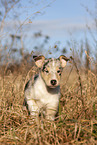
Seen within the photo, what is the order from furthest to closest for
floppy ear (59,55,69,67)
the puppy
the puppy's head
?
floppy ear (59,55,69,67), the puppy, the puppy's head

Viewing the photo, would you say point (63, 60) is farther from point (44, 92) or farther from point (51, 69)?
point (44, 92)

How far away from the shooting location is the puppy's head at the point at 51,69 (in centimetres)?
333

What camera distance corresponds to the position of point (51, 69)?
345 cm

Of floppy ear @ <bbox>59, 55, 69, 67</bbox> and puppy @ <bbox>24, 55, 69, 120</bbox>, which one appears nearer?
puppy @ <bbox>24, 55, 69, 120</bbox>

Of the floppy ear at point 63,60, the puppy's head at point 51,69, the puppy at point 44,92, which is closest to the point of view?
the puppy's head at point 51,69

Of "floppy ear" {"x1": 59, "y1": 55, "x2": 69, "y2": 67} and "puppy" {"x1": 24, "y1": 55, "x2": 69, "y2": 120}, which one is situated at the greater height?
"floppy ear" {"x1": 59, "y1": 55, "x2": 69, "y2": 67}

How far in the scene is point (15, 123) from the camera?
350 centimetres

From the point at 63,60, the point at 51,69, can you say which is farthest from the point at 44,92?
the point at 63,60

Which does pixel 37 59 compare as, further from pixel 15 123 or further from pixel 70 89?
pixel 70 89

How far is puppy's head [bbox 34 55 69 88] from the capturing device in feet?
10.9

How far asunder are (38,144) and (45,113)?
1072 millimetres

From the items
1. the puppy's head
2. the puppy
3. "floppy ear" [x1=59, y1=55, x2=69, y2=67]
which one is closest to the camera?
the puppy's head

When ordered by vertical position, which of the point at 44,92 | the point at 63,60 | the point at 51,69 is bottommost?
the point at 44,92

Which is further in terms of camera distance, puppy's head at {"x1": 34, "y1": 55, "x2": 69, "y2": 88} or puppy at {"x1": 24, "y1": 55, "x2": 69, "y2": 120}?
puppy at {"x1": 24, "y1": 55, "x2": 69, "y2": 120}
